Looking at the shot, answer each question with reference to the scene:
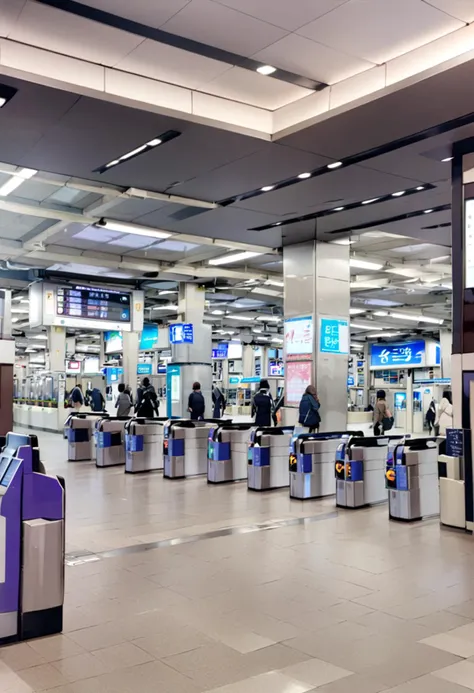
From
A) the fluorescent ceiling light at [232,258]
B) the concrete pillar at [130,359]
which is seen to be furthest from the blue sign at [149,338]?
the fluorescent ceiling light at [232,258]

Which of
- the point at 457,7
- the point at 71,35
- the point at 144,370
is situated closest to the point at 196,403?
the point at 71,35

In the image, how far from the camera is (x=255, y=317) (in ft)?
95.7

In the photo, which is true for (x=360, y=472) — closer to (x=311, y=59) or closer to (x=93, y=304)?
(x=311, y=59)

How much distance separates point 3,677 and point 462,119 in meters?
6.52

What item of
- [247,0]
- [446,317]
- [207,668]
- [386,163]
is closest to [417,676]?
[207,668]

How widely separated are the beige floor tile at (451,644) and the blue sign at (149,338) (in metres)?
20.4

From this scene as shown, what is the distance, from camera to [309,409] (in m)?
11.6

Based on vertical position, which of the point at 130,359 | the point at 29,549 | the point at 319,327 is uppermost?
the point at 319,327

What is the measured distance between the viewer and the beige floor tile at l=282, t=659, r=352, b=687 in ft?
12.4

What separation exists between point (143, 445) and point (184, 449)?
1018 mm

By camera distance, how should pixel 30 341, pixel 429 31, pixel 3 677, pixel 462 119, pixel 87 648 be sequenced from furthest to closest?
pixel 30 341 < pixel 462 119 < pixel 429 31 < pixel 87 648 < pixel 3 677

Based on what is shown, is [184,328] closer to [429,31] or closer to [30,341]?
[429,31]

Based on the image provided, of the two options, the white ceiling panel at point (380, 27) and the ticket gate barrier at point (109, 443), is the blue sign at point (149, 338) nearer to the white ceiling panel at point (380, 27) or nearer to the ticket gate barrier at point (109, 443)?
the ticket gate barrier at point (109, 443)

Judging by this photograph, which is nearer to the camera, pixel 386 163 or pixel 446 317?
pixel 386 163
